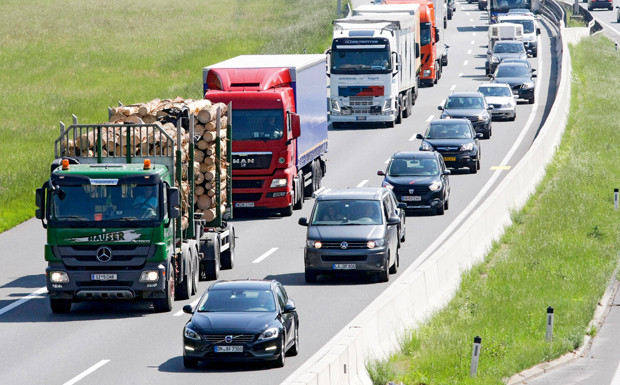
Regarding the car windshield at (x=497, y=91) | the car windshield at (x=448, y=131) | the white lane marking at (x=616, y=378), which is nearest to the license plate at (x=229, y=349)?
the white lane marking at (x=616, y=378)

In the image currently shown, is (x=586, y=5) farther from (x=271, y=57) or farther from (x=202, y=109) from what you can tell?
(x=202, y=109)

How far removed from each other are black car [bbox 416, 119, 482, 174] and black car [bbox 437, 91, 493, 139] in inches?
223

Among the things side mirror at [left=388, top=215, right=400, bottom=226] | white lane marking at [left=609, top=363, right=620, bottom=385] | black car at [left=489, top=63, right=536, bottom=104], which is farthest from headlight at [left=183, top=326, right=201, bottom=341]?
black car at [left=489, top=63, right=536, bottom=104]

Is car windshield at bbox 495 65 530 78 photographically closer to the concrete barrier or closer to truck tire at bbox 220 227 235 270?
the concrete barrier

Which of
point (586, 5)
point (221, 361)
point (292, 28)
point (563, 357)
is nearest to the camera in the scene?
point (221, 361)

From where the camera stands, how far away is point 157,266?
74.6 feet

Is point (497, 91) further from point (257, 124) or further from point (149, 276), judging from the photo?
point (149, 276)

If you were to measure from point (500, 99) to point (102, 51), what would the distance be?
101ft

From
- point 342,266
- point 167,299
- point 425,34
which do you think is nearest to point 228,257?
point 342,266

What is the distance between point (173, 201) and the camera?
2266 centimetres

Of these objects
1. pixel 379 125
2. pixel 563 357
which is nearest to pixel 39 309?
pixel 563 357

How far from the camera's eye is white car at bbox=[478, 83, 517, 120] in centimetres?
5450

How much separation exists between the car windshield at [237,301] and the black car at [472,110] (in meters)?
29.6

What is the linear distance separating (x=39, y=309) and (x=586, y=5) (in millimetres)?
114232
